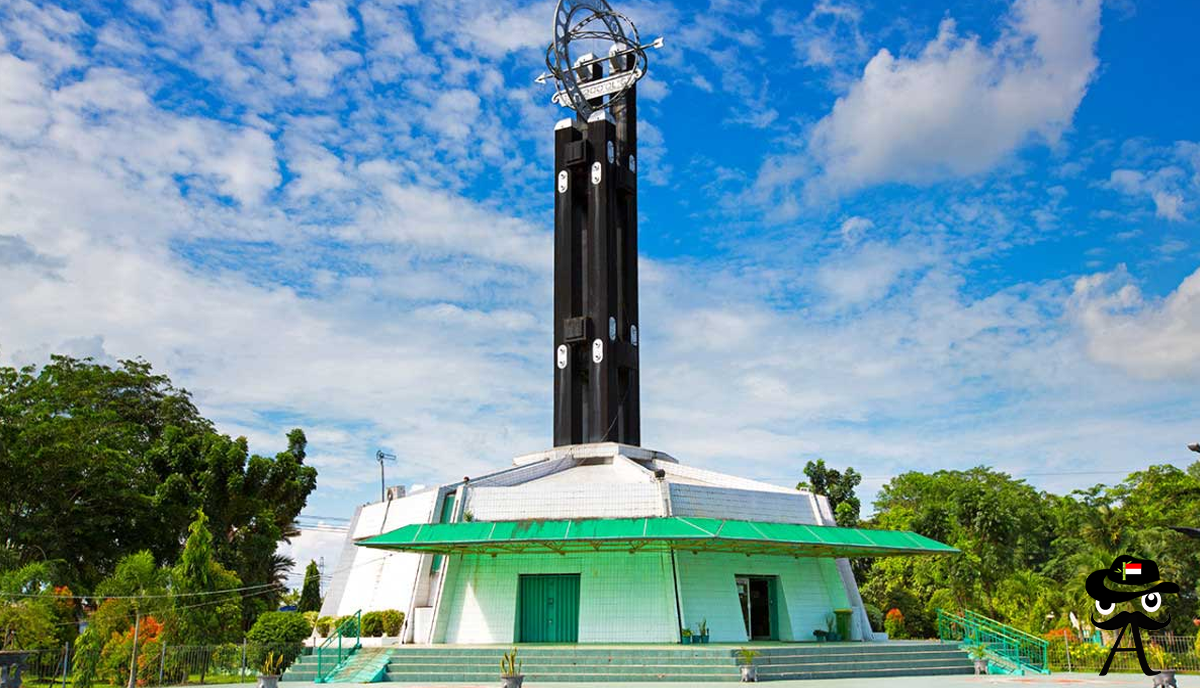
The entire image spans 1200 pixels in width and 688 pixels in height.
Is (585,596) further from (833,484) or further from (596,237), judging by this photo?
(833,484)

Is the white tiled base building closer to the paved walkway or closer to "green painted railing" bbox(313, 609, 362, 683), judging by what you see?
"green painted railing" bbox(313, 609, 362, 683)

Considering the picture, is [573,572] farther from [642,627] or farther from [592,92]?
[592,92]

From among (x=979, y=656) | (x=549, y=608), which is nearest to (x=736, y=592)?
(x=549, y=608)

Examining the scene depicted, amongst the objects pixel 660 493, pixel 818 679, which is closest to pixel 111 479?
pixel 660 493

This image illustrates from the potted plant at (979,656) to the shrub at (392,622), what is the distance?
1544 cm

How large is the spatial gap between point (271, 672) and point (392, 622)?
3648 mm

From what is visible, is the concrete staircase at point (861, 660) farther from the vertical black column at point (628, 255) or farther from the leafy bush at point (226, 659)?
the leafy bush at point (226, 659)

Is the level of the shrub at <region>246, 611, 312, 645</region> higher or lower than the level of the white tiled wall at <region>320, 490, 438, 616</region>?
lower

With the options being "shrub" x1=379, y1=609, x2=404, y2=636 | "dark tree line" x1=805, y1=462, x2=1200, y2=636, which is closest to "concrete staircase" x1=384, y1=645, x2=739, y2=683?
"shrub" x1=379, y1=609, x2=404, y2=636

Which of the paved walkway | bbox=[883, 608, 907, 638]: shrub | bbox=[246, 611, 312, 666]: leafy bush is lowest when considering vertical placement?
the paved walkway

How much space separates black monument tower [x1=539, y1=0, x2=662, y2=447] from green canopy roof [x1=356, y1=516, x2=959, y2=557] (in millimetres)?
8916

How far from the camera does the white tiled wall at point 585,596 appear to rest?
2645cm

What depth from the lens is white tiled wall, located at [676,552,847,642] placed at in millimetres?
26922

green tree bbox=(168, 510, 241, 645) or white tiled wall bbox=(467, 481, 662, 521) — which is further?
green tree bbox=(168, 510, 241, 645)
